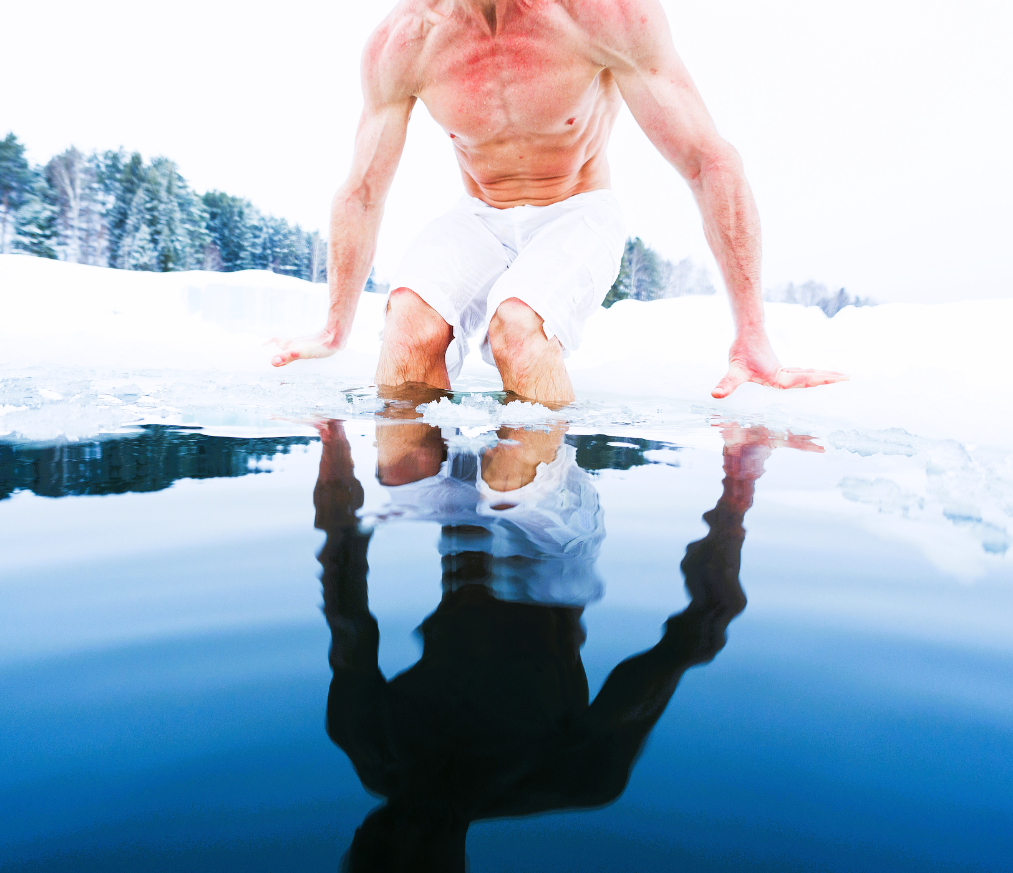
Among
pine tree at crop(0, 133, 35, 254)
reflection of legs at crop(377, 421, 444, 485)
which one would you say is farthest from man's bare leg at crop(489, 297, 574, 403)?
pine tree at crop(0, 133, 35, 254)

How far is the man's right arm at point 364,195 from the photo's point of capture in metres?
1.68

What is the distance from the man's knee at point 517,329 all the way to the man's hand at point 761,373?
1.27 feet

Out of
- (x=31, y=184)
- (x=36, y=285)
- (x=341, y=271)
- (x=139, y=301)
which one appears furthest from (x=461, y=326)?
(x=31, y=184)

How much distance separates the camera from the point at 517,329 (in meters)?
1.43

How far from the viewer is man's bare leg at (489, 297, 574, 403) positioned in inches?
56.3

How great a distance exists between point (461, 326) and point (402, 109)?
0.58 metres

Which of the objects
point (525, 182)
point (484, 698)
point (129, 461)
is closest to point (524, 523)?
point (484, 698)

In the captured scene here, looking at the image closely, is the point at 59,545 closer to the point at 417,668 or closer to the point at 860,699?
the point at 417,668

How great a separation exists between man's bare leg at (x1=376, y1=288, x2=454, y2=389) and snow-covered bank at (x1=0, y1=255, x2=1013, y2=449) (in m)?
0.11

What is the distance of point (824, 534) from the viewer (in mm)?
575

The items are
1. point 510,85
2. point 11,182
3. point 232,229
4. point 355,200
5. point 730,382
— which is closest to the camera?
point 730,382

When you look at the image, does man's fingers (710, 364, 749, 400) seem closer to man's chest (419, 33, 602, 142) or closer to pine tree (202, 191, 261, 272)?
man's chest (419, 33, 602, 142)

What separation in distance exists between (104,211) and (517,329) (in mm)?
10117

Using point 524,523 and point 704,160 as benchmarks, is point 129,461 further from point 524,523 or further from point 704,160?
→ point 704,160
